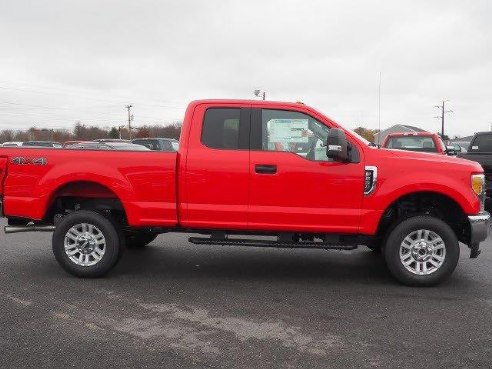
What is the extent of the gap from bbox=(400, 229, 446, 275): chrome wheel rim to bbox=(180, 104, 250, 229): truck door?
5.85 feet

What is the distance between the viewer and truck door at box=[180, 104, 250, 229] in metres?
5.40

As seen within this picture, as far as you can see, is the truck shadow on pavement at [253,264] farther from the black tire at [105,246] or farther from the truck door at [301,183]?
the truck door at [301,183]

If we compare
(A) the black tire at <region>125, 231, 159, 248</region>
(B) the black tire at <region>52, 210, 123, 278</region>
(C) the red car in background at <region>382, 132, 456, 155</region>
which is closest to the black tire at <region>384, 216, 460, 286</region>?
(B) the black tire at <region>52, 210, 123, 278</region>

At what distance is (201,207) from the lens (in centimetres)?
548

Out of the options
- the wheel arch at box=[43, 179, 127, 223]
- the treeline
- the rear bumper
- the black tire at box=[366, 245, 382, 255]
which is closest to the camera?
the rear bumper

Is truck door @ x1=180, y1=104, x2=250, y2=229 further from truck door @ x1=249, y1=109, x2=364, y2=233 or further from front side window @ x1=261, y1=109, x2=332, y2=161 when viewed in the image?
front side window @ x1=261, y1=109, x2=332, y2=161

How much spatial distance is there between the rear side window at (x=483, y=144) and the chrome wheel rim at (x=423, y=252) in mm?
7386

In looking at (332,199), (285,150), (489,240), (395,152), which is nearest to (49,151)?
(285,150)

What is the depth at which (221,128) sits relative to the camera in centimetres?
559

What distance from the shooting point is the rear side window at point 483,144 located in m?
11.7

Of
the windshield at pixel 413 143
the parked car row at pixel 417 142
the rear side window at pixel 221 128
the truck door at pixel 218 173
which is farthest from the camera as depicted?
the windshield at pixel 413 143

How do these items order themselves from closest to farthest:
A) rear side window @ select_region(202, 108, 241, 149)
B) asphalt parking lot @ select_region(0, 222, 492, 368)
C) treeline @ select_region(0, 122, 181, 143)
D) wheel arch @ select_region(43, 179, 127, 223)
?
1. asphalt parking lot @ select_region(0, 222, 492, 368)
2. rear side window @ select_region(202, 108, 241, 149)
3. wheel arch @ select_region(43, 179, 127, 223)
4. treeline @ select_region(0, 122, 181, 143)

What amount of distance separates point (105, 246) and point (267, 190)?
1960mm

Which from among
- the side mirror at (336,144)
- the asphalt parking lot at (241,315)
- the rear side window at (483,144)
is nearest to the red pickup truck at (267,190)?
the side mirror at (336,144)
